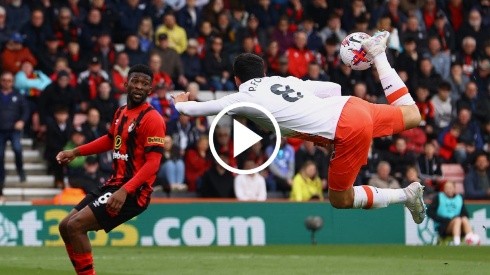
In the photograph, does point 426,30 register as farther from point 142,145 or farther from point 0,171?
point 142,145

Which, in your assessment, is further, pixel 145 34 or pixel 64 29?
pixel 145 34

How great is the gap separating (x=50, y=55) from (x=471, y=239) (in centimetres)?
845

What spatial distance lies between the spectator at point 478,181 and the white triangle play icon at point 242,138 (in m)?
4.27

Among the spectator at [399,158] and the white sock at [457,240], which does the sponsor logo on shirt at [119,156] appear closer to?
the white sock at [457,240]

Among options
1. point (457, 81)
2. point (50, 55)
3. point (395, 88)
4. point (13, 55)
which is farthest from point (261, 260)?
point (457, 81)

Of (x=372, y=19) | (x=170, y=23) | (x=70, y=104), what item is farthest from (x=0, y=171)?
(x=372, y=19)

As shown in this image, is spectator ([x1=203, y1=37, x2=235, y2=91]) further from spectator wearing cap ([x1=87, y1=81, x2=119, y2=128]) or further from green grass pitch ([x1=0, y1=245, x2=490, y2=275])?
green grass pitch ([x1=0, y1=245, x2=490, y2=275])

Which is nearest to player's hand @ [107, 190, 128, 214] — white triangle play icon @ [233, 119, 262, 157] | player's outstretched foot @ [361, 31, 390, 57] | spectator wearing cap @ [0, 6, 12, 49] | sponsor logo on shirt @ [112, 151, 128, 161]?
sponsor logo on shirt @ [112, 151, 128, 161]

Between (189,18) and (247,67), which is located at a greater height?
(189,18)

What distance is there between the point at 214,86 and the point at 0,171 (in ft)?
15.8

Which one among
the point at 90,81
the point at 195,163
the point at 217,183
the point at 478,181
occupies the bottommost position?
the point at 478,181

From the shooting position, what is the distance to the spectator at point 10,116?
23.5 meters

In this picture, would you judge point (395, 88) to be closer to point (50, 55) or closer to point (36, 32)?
point (50, 55)

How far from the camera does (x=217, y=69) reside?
2645cm
